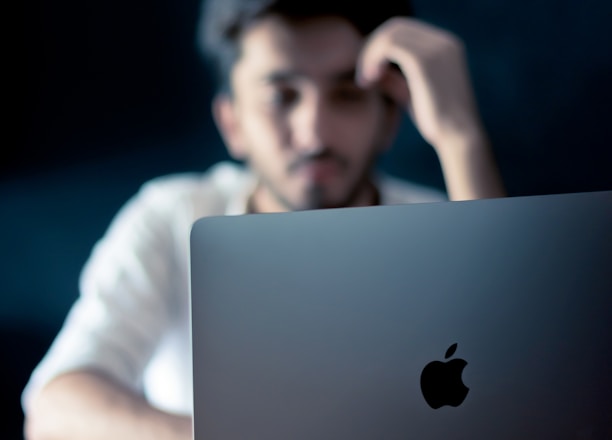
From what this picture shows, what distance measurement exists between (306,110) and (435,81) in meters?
0.29

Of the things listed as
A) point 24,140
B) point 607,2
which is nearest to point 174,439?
point 24,140

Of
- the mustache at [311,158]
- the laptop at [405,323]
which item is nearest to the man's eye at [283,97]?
the mustache at [311,158]

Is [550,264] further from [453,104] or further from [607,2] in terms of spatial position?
[607,2]

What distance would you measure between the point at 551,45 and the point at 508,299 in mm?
1115

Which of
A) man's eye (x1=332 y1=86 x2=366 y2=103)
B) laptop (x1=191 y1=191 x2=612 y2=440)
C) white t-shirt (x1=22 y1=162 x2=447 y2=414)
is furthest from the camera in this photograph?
man's eye (x1=332 y1=86 x2=366 y2=103)

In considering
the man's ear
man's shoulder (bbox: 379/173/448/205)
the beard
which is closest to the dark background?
the man's ear

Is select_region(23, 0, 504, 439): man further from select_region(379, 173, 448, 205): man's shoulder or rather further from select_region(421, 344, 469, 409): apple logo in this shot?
select_region(421, 344, 469, 409): apple logo

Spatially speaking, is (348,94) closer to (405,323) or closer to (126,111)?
(126,111)

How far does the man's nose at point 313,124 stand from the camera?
4.11ft

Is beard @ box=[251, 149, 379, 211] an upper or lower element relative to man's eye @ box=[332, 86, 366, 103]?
lower

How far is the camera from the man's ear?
55.1 inches

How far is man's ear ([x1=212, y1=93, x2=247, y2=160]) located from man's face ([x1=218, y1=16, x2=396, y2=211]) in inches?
0.9

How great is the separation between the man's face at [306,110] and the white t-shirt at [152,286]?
157 millimetres

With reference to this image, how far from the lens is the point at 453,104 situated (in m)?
1.22
